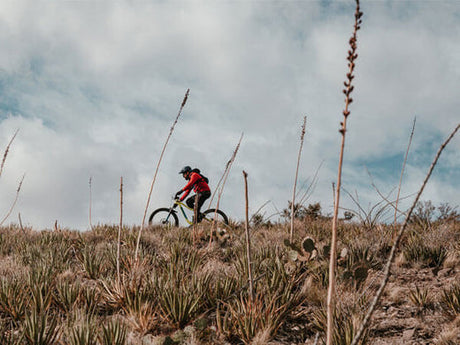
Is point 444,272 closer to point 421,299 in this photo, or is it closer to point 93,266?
point 421,299

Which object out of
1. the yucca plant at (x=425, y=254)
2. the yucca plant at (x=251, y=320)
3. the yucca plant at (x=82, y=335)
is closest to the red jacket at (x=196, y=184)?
the yucca plant at (x=425, y=254)

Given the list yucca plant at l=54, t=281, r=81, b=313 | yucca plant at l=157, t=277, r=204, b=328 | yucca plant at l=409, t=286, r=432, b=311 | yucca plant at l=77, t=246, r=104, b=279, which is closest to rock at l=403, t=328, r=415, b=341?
yucca plant at l=409, t=286, r=432, b=311

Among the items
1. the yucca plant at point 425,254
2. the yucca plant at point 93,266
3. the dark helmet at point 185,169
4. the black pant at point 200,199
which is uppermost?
the dark helmet at point 185,169

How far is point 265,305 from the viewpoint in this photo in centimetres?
439

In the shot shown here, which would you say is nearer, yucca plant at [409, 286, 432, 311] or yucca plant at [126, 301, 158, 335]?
yucca plant at [126, 301, 158, 335]

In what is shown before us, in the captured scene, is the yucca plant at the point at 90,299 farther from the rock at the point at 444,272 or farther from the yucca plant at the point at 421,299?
the rock at the point at 444,272

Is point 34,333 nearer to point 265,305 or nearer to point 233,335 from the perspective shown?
point 233,335

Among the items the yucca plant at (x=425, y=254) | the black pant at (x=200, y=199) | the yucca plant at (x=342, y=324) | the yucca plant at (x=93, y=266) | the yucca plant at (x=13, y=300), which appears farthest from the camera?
the black pant at (x=200, y=199)

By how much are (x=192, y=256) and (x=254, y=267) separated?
3.29ft

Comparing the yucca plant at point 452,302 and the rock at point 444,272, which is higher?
the rock at point 444,272

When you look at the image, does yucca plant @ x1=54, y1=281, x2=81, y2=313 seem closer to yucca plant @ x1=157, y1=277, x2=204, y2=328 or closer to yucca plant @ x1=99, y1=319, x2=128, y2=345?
yucca plant @ x1=157, y1=277, x2=204, y2=328

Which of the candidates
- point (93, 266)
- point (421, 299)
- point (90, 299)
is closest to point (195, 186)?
point (93, 266)

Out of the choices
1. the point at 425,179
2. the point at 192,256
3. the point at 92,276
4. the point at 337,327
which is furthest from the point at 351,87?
the point at 92,276

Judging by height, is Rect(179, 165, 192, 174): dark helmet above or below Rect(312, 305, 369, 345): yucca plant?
above
